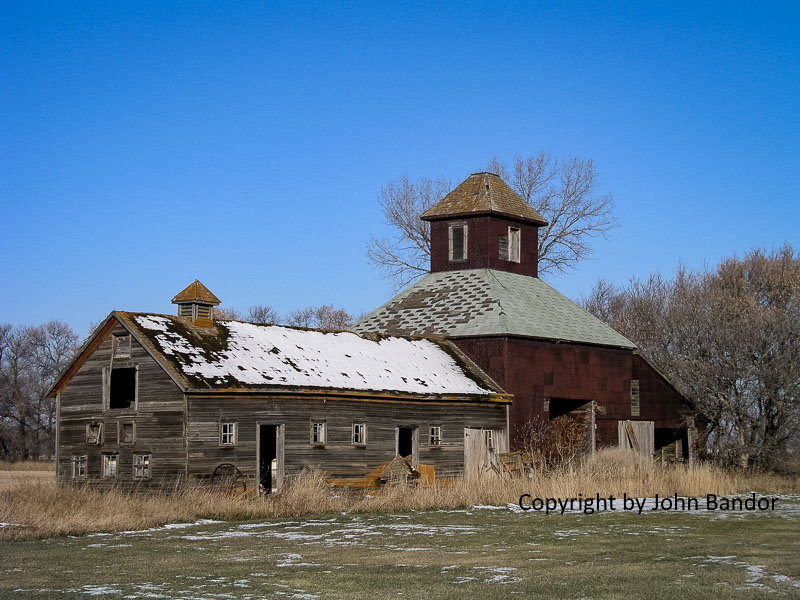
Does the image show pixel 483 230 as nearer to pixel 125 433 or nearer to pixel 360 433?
pixel 360 433

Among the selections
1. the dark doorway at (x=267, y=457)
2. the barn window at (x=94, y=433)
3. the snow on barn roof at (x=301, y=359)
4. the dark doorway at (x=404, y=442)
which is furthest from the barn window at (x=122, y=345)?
the dark doorway at (x=404, y=442)

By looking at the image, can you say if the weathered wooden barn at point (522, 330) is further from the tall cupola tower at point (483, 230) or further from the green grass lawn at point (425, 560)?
the green grass lawn at point (425, 560)

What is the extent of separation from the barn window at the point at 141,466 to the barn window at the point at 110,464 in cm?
88

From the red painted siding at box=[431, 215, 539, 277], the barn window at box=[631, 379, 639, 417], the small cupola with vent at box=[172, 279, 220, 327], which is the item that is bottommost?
the barn window at box=[631, 379, 639, 417]

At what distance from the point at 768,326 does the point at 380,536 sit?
80.4ft

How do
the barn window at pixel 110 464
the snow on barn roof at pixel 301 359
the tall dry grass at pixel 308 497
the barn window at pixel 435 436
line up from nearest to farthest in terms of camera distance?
the tall dry grass at pixel 308 497
the snow on barn roof at pixel 301 359
the barn window at pixel 110 464
the barn window at pixel 435 436

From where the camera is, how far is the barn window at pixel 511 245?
42.3 metres

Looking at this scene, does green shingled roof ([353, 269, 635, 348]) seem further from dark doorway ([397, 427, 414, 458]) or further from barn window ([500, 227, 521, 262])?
dark doorway ([397, 427, 414, 458])

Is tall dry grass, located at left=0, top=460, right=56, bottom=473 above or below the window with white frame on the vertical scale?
below

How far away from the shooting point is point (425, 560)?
16.8 metres

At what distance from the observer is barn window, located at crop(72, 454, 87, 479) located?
30.7 metres

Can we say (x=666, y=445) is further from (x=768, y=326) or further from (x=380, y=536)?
(x=380, y=536)

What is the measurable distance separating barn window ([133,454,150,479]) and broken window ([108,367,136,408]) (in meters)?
1.40

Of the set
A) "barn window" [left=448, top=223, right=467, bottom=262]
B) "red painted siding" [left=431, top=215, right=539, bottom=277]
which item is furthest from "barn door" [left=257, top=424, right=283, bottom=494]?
"barn window" [left=448, top=223, right=467, bottom=262]
